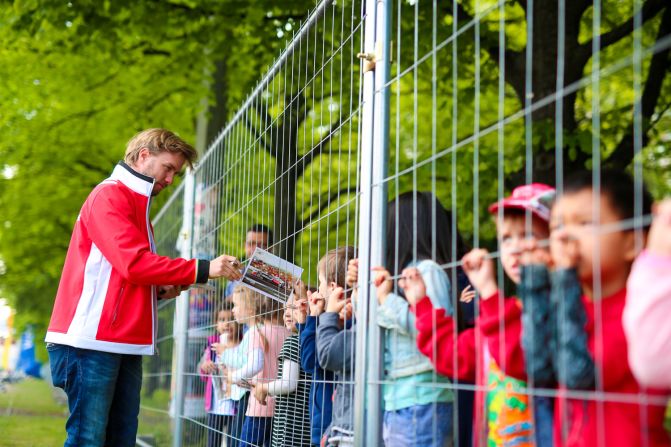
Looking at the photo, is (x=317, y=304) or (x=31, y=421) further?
(x=31, y=421)

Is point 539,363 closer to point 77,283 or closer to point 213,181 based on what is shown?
point 77,283

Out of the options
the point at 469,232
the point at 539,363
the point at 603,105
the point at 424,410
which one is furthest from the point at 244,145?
the point at 603,105

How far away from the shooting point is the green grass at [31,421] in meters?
10.3

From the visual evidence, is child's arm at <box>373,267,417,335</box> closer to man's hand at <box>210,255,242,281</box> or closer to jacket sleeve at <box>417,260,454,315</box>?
jacket sleeve at <box>417,260,454,315</box>

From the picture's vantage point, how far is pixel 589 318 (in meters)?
2.20

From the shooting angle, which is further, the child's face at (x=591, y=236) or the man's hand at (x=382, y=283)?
the man's hand at (x=382, y=283)

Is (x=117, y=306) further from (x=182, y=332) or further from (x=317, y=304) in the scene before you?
(x=182, y=332)

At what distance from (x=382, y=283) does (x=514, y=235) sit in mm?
648

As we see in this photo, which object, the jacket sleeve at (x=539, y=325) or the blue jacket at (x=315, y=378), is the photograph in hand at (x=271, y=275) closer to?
the blue jacket at (x=315, y=378)

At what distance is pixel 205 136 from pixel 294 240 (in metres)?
7.78

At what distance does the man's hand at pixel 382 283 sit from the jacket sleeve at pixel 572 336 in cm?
102

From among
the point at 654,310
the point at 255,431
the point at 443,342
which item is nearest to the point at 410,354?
the point at 443,342

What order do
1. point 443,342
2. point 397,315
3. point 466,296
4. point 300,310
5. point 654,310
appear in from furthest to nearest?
point 300,310 < point 466,296 < point 397,315 < point 443,342 < point 654,310

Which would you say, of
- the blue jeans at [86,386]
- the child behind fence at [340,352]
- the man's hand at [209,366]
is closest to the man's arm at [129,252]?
the blue jeans at [86,386]
